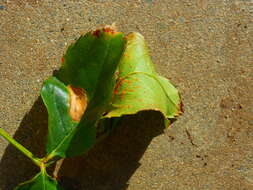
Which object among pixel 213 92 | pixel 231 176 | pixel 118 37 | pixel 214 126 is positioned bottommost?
pixel 231 176

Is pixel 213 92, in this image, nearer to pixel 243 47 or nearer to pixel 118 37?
pixel 243 47

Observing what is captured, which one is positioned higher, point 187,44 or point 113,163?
point 187,44

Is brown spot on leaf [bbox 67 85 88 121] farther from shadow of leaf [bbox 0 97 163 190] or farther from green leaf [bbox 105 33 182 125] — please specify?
shadow of leaf [bbox 0 97 163 190]

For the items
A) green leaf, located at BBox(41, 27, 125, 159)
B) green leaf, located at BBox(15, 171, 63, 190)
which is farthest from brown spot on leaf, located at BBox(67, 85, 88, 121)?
green leaf, located at BBox(15, 171, 63, 190)

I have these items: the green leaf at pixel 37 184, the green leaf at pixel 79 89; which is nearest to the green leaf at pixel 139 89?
the green leaf at pixel 79 89

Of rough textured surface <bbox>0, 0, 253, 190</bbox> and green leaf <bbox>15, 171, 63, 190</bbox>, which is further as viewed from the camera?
rough textured surface <bbox>0, 0, 253, 190</bbox>

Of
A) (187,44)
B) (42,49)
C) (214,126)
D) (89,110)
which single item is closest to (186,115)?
(214,126)

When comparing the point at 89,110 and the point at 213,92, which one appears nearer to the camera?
the point at 89,110
